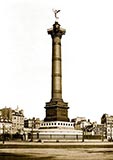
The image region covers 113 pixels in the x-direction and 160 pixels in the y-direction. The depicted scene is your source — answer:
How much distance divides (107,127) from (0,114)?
48.9 meters

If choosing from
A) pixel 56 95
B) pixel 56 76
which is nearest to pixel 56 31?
pixel 56 76

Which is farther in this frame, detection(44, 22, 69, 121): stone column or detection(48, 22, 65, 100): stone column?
detection(48, 22, 65, 100): stone column

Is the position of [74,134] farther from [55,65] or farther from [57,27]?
[57,27]

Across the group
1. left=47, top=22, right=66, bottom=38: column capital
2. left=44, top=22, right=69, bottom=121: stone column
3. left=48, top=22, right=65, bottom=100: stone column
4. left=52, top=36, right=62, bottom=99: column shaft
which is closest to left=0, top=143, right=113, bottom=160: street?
left=44, top=22, right=69, bottom=121: stone column

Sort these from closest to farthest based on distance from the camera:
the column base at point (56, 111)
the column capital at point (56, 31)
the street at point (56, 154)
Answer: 1. the street at point (56, 154)
2. the column base at point (56, 111)
3. the column capital at point (56, 31)

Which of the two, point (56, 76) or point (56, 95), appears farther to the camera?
point (56, 76)

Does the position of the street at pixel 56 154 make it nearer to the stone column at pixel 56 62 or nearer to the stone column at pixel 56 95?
the stone column at pixel 56 95

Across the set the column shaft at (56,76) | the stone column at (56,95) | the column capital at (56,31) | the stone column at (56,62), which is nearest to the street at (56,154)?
the stone column at (56,95)

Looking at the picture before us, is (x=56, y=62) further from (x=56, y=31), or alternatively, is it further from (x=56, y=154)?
(x=56, y=154)

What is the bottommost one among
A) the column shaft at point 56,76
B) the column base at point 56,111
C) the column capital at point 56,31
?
the column base at point 56,111

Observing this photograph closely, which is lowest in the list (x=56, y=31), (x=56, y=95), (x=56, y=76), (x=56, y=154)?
(x=56, y=154)

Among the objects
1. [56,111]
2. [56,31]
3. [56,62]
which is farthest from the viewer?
[56,31]

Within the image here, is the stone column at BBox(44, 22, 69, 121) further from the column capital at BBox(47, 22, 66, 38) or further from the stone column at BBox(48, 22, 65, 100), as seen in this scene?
the column capital at BBox(47, 22, 66, 38)

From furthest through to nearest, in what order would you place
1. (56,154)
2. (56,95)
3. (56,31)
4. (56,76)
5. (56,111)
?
(56,31)
(56,76)
(56,95)
(56,111)
(56,154)
